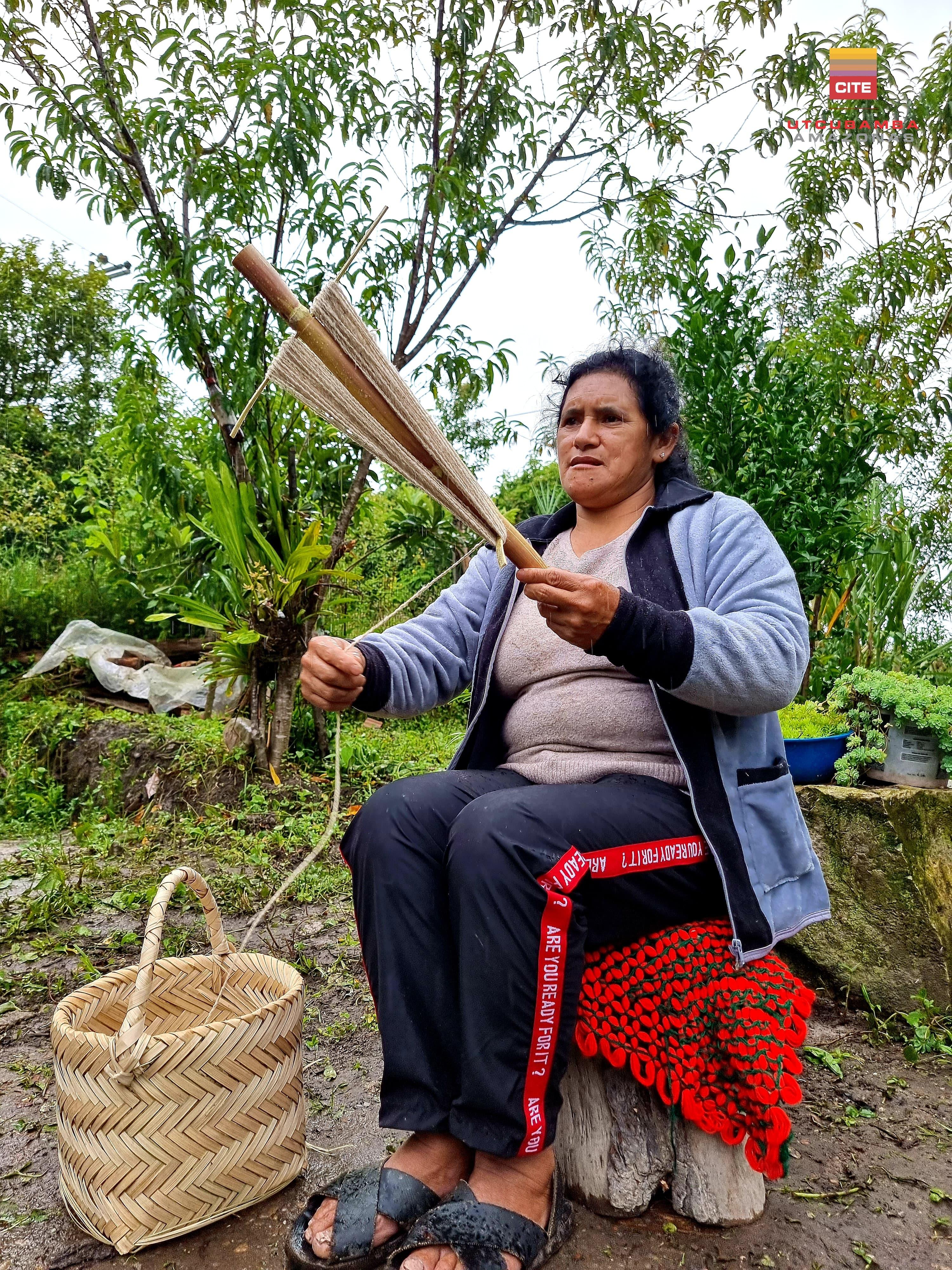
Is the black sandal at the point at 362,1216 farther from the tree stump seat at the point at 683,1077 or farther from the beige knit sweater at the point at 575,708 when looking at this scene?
the beige knit sweater at the point at 575,708

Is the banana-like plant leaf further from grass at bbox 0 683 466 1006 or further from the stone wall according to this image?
the stone wall

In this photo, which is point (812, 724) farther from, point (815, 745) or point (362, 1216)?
point (362, 1216)

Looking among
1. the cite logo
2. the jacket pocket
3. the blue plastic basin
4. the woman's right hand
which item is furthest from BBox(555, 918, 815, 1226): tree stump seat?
the cite logo

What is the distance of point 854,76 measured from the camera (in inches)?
222

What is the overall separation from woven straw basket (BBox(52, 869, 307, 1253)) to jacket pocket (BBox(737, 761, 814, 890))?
870 mm

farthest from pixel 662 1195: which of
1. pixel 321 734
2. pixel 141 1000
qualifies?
pixel 321 734

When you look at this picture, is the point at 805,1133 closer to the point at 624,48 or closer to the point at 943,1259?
the point at 943,1259

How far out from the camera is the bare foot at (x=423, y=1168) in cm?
140

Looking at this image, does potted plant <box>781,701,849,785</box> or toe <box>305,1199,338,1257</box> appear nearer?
toe <box>305,1199,338,1257</box>

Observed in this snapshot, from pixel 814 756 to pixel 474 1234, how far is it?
1782mm

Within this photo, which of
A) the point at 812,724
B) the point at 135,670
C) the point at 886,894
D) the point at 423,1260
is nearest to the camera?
the point at 423,1260

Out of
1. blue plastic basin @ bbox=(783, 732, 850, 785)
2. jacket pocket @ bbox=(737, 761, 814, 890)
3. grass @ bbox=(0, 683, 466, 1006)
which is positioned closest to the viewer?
jacket pocket @ bbox=(737, 761, 814, 890)

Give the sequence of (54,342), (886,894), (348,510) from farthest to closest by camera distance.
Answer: (54,342), (348,510), (886,894)

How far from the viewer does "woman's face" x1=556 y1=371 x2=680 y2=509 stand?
1869mm
